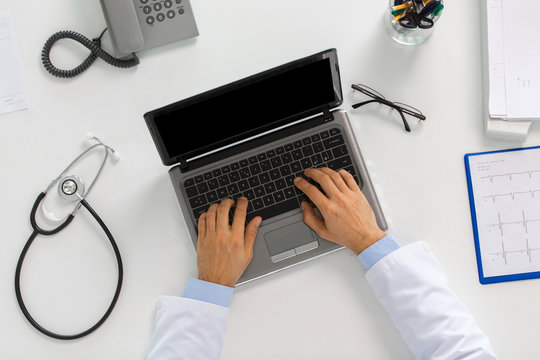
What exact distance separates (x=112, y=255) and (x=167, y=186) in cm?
19

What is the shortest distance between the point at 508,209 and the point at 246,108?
0.59 metres

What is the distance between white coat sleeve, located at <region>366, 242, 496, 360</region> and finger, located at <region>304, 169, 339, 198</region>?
17 cm

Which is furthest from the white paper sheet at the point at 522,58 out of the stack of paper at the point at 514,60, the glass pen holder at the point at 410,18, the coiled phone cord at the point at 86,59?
the coiled phone cord at the point at 86,59

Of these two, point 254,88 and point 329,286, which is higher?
point 254,88

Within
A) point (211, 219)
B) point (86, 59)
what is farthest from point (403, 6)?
point (86, 59)

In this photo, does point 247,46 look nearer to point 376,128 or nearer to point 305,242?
point 376,128

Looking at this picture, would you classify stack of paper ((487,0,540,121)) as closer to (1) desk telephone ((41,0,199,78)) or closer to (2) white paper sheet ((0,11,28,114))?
(1) desk telephone ((41,0,199,78))

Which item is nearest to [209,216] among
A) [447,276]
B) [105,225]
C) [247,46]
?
[105,225]

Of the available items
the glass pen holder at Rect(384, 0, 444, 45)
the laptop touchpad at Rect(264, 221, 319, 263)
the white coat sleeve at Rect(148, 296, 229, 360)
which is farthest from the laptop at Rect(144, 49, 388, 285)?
→ the glass pen holder at Rect(384, 0, 444, 45)

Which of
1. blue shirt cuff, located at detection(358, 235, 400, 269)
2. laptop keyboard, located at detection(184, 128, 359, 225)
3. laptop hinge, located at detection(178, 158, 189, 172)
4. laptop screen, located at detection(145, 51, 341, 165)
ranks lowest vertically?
blue shirt cuff, located at detection(358, 235, 400, 269)

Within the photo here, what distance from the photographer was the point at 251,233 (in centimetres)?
83

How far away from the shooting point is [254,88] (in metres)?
0.77

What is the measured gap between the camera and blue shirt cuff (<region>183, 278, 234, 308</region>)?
0.83 m

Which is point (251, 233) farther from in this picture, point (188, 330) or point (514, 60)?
point (514, 60)
